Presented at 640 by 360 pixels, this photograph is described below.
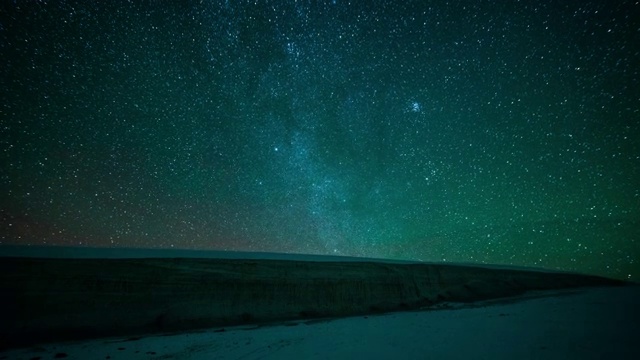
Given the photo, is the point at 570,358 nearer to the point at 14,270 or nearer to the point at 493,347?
the point at 493,347

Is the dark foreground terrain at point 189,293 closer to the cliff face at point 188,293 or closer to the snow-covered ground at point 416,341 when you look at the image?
the cliff face at point 188,293

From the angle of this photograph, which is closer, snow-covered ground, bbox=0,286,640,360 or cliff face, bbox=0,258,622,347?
Answer: snow-covered ground, bbox=0,286,640,360

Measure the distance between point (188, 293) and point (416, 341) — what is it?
10.9 ft

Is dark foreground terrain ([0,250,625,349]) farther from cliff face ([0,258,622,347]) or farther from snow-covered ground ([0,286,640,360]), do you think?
snow-covered ground ([0,286,640,360])

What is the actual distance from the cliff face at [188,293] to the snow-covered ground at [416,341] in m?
0.45

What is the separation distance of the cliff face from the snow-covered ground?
45 centimetres

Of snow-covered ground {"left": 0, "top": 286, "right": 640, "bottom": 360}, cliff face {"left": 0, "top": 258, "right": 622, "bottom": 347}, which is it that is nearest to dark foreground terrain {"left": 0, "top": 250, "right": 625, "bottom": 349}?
cliff face {"left": 0, "top": 258, "right": 622, "bottom": 347}

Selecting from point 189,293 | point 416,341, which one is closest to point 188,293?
point 189,293

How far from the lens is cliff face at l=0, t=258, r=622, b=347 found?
3.48 m

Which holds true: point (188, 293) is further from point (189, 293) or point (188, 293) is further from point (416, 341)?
point (416, 341)

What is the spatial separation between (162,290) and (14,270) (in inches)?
69.1

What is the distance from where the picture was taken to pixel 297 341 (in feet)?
9.18

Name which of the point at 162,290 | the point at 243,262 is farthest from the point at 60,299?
the point at 243,262

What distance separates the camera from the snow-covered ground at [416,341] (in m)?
2.01
